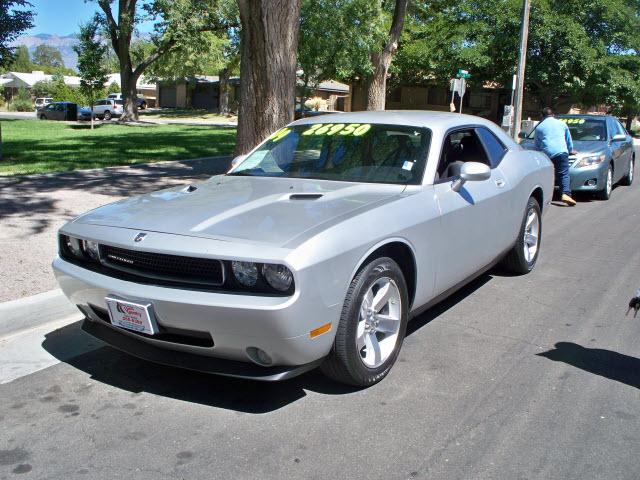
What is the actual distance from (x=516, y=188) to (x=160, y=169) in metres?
9.20

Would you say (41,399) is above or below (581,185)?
below

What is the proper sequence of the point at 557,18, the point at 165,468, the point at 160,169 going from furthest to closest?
the point at 557,18
the point at 160,169
the point at 165,468

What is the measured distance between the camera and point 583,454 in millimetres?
3229

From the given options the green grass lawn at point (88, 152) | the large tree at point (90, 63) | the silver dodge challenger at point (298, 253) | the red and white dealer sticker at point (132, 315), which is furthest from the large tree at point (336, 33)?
the red and white dealer sticker at point (132, 315)

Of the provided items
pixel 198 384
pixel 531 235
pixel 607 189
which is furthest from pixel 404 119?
pixel 607 189

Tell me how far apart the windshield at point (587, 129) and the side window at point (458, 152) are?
7184 mm

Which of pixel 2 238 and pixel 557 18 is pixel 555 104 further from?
pixel 2 238

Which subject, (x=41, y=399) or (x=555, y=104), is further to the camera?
(x=555, y=104)

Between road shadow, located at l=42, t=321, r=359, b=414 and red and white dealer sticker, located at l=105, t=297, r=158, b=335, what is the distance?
55cm

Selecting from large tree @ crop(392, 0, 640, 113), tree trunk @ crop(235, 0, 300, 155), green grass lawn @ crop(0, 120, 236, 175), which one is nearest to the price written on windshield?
tree trunk @ crop(235, 0, 300, 155)

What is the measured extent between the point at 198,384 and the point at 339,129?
228cm

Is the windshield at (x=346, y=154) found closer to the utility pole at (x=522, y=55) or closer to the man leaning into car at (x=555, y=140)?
the man leaning into car at (x=555, y=140)

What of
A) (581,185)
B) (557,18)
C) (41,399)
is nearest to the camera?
(41,399)

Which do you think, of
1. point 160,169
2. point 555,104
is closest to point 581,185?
point 160,169
